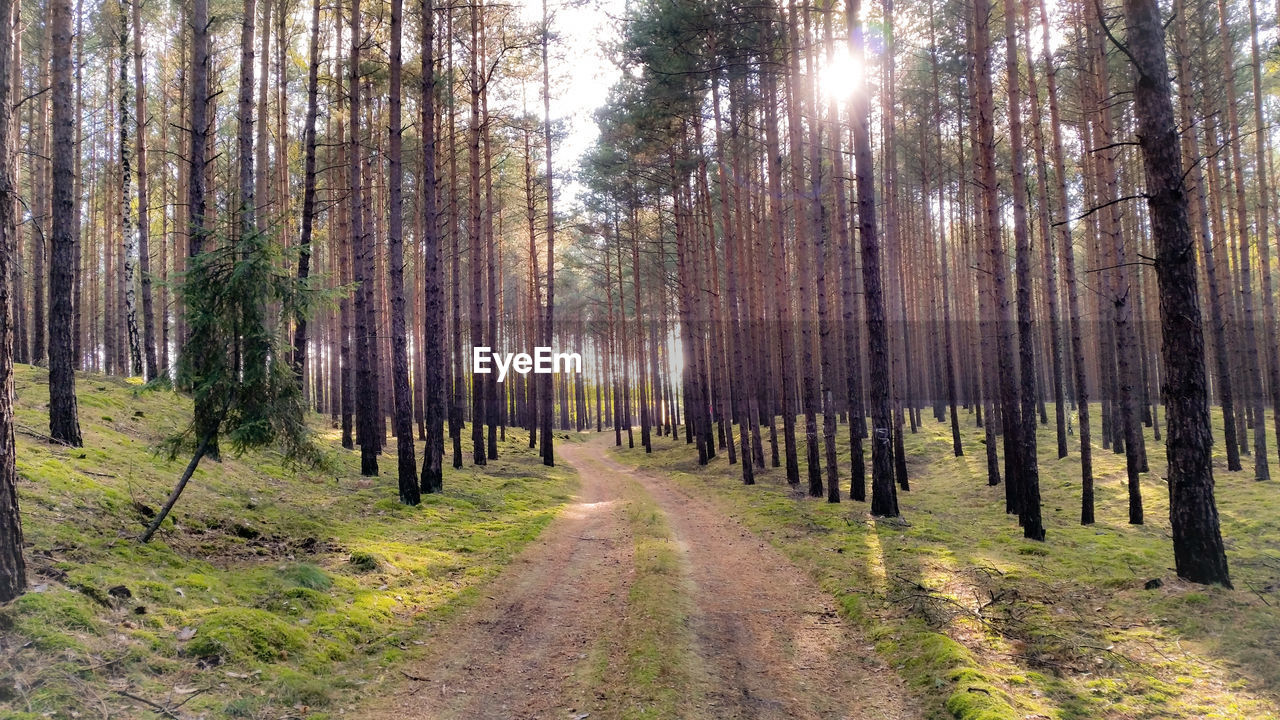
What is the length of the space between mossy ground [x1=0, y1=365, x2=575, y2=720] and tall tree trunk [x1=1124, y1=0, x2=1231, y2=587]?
28.6 feet

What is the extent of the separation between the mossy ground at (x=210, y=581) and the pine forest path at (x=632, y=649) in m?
0.59

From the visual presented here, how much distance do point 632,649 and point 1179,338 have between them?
7.24 metres

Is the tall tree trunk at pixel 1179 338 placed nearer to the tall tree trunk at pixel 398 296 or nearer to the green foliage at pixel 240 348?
the green foliage at pixel 240 348

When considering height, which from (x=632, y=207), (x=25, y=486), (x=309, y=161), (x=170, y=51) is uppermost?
(x=170, y=51)

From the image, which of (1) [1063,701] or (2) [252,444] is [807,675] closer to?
(1) [1063,701]

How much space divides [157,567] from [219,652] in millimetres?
1952

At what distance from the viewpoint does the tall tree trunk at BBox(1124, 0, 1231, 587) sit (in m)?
7.65

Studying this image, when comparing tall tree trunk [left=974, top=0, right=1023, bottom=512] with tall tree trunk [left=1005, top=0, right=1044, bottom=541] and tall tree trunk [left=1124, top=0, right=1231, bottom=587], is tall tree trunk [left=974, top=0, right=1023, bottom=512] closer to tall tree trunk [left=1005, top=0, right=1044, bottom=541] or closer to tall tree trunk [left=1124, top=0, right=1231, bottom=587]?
tall tree trunk [left=1005, top=0, right=1044, bottom=541]

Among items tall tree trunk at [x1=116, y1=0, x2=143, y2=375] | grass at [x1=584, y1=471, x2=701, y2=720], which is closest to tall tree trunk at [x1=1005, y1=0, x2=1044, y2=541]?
grass at [x1=584, y1=471, x2=701, y2=720]

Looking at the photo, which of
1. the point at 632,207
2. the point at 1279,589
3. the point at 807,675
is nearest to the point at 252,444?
the point at 807,675

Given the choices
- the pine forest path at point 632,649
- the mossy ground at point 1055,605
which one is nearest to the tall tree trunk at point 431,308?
the pine forest path at point 632,649

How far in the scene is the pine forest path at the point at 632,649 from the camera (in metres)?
5.52

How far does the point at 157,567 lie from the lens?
6840 millimetres

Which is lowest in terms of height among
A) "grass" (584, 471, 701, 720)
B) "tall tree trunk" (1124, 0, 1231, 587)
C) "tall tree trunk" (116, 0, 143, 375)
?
"grass" (584, 471, 701, 720)
